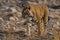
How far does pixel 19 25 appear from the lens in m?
9.79

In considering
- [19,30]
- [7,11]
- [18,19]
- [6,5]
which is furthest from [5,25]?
[6,5]

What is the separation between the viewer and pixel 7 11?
11.2 meters

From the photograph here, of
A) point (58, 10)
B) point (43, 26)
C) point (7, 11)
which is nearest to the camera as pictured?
point (43, 26)

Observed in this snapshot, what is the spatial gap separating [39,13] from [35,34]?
58 centimetres

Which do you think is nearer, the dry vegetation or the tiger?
the tiger

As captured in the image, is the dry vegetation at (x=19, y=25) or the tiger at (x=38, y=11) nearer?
the tiger at (x=38, y=11)

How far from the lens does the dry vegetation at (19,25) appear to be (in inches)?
331

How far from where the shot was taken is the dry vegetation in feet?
27.6

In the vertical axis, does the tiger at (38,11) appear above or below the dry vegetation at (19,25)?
above

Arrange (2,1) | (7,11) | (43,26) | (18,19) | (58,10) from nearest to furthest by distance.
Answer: (43,26) → (18,19) → (7,11) → (58,10) → (2,1)

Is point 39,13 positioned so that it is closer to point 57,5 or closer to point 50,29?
point 50,29

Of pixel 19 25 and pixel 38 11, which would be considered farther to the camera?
pixel 19 25

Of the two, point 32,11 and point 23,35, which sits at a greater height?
point 32,11

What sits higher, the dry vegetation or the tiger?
the tiger
